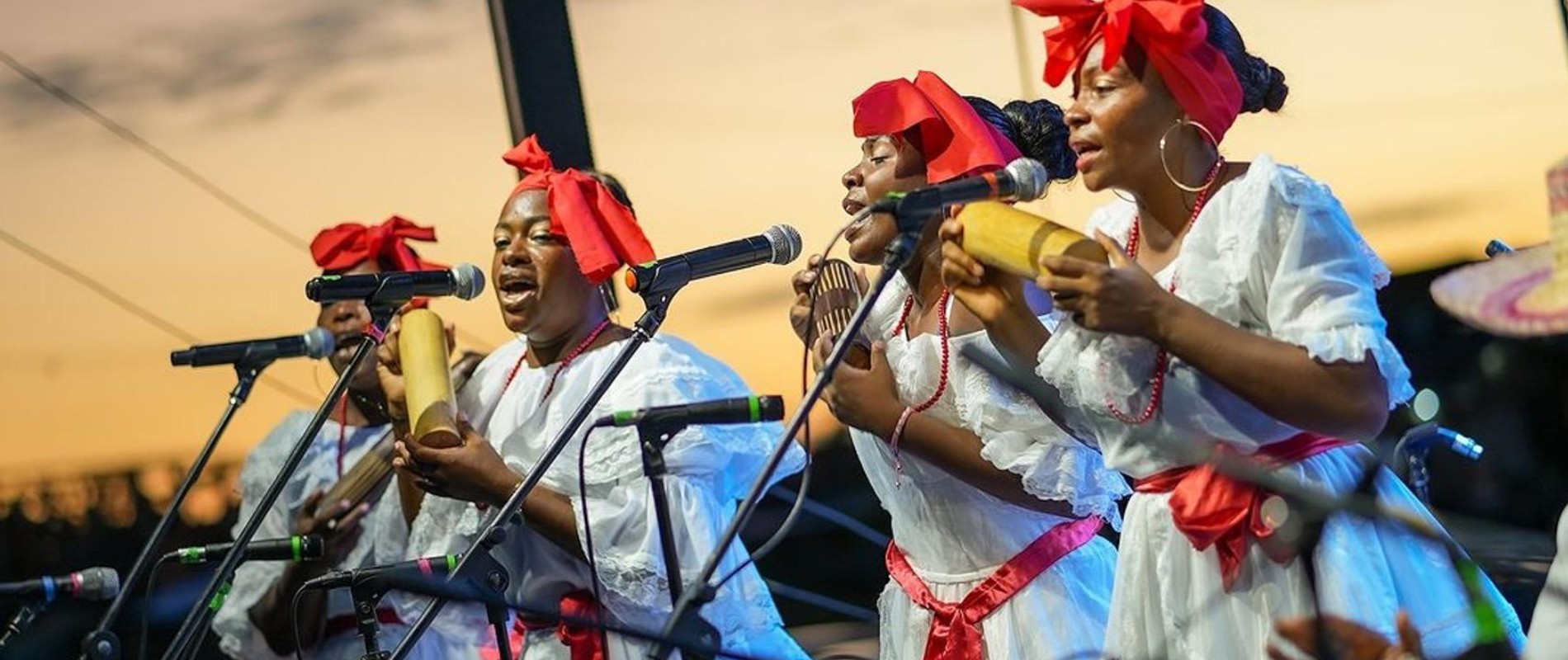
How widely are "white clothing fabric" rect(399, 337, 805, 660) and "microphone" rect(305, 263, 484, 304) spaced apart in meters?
0.36

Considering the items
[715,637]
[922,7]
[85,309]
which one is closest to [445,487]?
[715,637]

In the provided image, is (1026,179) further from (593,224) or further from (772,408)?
(593,224)

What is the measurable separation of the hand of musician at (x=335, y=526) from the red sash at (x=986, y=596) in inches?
68.1

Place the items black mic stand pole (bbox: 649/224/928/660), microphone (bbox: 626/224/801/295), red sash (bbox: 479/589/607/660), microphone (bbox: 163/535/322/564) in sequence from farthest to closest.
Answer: red sash (bbox: 479/589/607/660), microphone (bbox: 163/535/322/564), microphone (bbox: 626/224/801/295), black mic stand pole (bbox: 649/224/928/660)

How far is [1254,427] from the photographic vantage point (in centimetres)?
283

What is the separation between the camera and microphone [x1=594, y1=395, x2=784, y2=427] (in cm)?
300

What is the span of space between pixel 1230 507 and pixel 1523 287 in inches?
37.2

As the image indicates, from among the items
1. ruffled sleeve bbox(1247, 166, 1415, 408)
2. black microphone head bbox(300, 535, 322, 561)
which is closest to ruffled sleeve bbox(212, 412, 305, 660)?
black microphone head bbox(300, 535, 322, 561)

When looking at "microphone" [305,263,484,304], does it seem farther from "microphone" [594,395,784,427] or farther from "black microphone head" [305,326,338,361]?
"microphone" [594,395,784,427]

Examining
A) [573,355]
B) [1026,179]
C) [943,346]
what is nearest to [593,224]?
[573,355]

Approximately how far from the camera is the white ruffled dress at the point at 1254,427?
2746 mm

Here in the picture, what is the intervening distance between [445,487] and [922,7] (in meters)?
2.10

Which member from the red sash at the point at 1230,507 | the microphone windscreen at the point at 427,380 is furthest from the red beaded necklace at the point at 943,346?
the microphone windscreen at the point at 427,380

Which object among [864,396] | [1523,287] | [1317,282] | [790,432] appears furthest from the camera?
[864,396]
